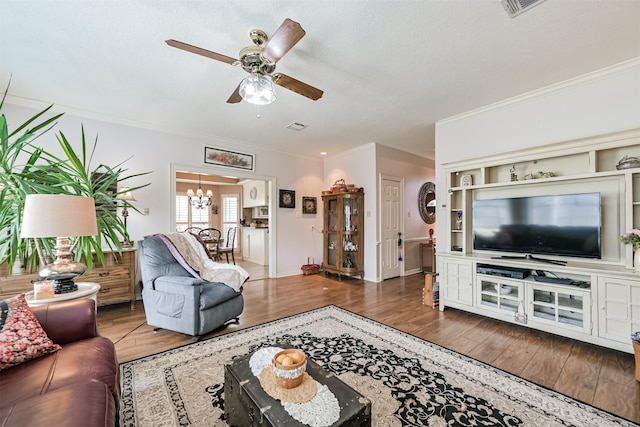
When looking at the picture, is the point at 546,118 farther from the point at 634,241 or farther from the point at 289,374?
the point at 289,374

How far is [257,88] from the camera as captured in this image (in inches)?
81.3

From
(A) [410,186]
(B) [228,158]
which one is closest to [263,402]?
(B) [228,158]

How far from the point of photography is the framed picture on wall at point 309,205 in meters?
5.81

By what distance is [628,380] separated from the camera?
6.41ft

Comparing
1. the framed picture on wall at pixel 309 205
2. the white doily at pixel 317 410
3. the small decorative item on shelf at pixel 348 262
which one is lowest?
the small decorative item on shelf at pixel 348 262

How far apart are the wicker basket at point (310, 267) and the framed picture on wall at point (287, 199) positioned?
4.16 feet

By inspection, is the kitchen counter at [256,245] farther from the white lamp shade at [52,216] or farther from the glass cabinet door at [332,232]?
the white lamp shade at [52,216]

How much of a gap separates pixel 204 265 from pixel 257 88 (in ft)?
7.28

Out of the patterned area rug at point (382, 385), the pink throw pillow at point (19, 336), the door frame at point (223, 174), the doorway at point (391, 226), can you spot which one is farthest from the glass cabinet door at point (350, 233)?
the pink throw pillow at point (19, 336)

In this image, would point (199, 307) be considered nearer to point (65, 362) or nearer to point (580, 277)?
point (65, 362)

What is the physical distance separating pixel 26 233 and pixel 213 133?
303 cm

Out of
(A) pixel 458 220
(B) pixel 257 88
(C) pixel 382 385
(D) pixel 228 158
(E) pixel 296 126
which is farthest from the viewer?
(D) pixel 228 158

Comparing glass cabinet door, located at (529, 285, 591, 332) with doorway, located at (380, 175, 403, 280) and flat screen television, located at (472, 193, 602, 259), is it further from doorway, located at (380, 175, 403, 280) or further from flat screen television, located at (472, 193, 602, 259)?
doorway, located at (380, 175, 403, 280)

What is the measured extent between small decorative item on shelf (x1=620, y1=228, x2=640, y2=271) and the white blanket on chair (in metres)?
3.67
